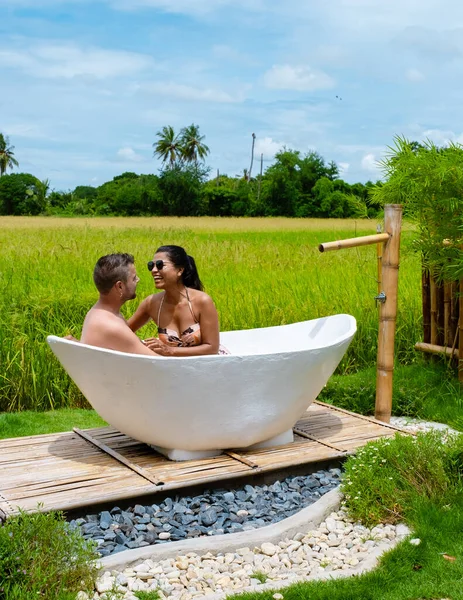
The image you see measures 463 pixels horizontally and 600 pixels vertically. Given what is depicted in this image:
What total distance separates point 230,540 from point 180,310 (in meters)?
1.18

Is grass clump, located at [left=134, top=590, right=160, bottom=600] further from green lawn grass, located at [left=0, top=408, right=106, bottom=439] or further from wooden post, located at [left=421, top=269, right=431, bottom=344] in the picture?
wooden post, located at [left=421, top=269, right=431, bottom=344]

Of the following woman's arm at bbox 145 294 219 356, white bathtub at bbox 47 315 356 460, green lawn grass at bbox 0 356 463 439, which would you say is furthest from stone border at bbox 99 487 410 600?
green lawn grass at bbox 0 356 463 439

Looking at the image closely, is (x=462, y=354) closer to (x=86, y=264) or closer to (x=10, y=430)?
(x=10, y=430)

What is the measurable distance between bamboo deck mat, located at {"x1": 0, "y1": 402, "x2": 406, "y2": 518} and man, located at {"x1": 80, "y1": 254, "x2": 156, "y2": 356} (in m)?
0.55

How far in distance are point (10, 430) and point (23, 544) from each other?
2030 millimetres

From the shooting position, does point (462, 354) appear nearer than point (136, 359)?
No

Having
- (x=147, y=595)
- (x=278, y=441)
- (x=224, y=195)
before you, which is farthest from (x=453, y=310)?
(x=224, y=195)

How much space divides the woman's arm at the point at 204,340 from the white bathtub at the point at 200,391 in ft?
0.65

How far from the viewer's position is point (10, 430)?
437cm

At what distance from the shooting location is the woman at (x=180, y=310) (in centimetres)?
347

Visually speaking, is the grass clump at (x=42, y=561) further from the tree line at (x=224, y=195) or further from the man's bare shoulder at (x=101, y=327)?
the tree line at (x=224, y=195)

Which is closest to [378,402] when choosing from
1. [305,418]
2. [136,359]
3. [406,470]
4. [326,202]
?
[305,418]

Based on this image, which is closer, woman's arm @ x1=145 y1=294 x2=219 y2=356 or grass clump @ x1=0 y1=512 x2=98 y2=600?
grass clump @ x1=0 y1=512 x2=98 y2=600

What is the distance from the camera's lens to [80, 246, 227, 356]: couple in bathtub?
10.8 ft
